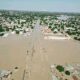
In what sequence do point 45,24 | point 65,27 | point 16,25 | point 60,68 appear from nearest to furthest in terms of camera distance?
1. point 60,68
2. point 16,25
3. point 65,27
4. point 45,24

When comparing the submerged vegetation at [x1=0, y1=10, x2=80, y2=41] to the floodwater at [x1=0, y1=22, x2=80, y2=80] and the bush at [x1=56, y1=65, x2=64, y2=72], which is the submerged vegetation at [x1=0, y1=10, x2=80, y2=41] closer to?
the floodwater at [x1=0, y1=22, x2=80, y2=80]

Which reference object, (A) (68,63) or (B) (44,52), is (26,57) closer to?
(B) (44,52)

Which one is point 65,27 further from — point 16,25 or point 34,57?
point 34,57

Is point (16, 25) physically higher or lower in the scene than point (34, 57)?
lower

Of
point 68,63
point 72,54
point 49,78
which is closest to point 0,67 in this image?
point 49,78

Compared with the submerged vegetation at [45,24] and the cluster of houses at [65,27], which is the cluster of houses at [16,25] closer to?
the submerged vegetation at [45,24]

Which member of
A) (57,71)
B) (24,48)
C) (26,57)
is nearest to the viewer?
(57,71)

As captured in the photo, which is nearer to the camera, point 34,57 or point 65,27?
point 34,57

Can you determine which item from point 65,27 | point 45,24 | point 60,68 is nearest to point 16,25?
point 45,24

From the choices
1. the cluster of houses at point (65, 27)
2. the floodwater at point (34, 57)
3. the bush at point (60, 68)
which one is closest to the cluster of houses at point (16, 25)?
the cluster of houses at point (65, 27)

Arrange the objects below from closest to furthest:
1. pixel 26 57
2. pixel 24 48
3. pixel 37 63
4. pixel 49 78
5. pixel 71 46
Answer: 1. pixel 49 78
2. pixel 37 63
3. pixel 26 57
4. pixel 24 48
5. pixel 71 46
